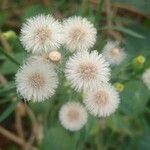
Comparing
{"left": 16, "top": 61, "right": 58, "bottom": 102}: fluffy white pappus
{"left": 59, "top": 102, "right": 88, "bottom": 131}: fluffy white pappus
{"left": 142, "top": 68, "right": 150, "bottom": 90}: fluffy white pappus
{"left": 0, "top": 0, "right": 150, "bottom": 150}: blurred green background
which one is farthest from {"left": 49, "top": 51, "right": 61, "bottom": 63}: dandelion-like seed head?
{"left": 142, "top": 68, "right": 150, "bottom": 90}: fluffy white pappus

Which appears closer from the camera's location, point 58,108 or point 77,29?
point 77,29

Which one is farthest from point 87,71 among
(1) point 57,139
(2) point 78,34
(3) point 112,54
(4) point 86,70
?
(1) point 57,139

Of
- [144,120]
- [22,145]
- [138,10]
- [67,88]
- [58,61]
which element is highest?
[58,61]

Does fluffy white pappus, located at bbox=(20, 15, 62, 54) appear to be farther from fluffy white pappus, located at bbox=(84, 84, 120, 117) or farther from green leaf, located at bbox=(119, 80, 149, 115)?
green leaf, located at bbox=(119, 80, 149, 115)

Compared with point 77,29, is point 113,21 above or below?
below

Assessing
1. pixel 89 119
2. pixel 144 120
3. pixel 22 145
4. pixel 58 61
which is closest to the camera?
pixel 58 61

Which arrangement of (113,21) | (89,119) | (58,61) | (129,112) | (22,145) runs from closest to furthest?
(58,61), (89,119), (129,112), (22,145), (113,21)

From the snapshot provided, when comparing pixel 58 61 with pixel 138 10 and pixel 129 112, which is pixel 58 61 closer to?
pixel 129 112

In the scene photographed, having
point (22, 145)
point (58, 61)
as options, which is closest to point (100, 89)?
point (58, 61)
